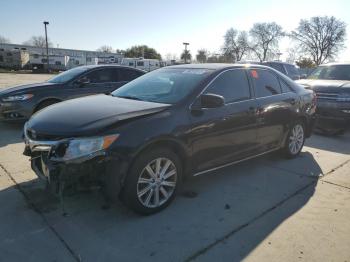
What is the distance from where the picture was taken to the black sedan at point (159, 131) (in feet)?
10.0

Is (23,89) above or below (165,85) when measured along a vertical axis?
below

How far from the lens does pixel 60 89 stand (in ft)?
24.3

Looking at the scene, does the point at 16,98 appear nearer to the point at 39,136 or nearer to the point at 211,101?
the point at 39,136

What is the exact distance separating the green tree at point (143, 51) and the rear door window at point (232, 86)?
7690 cm

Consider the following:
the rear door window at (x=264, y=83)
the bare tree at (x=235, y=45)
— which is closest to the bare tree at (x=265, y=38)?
the bare tree at (x=235, y=45)

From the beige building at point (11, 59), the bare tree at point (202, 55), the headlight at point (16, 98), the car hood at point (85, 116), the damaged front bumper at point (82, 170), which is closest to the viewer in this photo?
the damaged front bumper at point (82, 170)

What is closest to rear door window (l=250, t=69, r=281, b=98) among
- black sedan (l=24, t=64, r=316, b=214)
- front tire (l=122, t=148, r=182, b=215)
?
black sedan (l=24, t=64, r=316, b=214)

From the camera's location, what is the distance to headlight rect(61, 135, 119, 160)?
3.01 meters

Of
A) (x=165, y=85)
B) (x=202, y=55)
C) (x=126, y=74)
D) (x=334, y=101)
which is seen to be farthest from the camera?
(x=202, y=55)

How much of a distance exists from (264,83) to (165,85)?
1.67 m

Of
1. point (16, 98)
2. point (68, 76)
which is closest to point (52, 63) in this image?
point (68, 76)

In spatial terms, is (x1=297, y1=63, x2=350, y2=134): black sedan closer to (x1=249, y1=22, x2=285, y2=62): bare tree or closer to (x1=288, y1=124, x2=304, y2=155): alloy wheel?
(x1=288, y1=124, x2=304, y2=155): alloy wheel

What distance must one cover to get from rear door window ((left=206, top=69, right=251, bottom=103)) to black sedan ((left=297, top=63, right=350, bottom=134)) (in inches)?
173

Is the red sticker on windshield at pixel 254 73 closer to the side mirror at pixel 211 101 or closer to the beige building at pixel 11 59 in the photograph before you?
the side mirror at pixel 211 101
